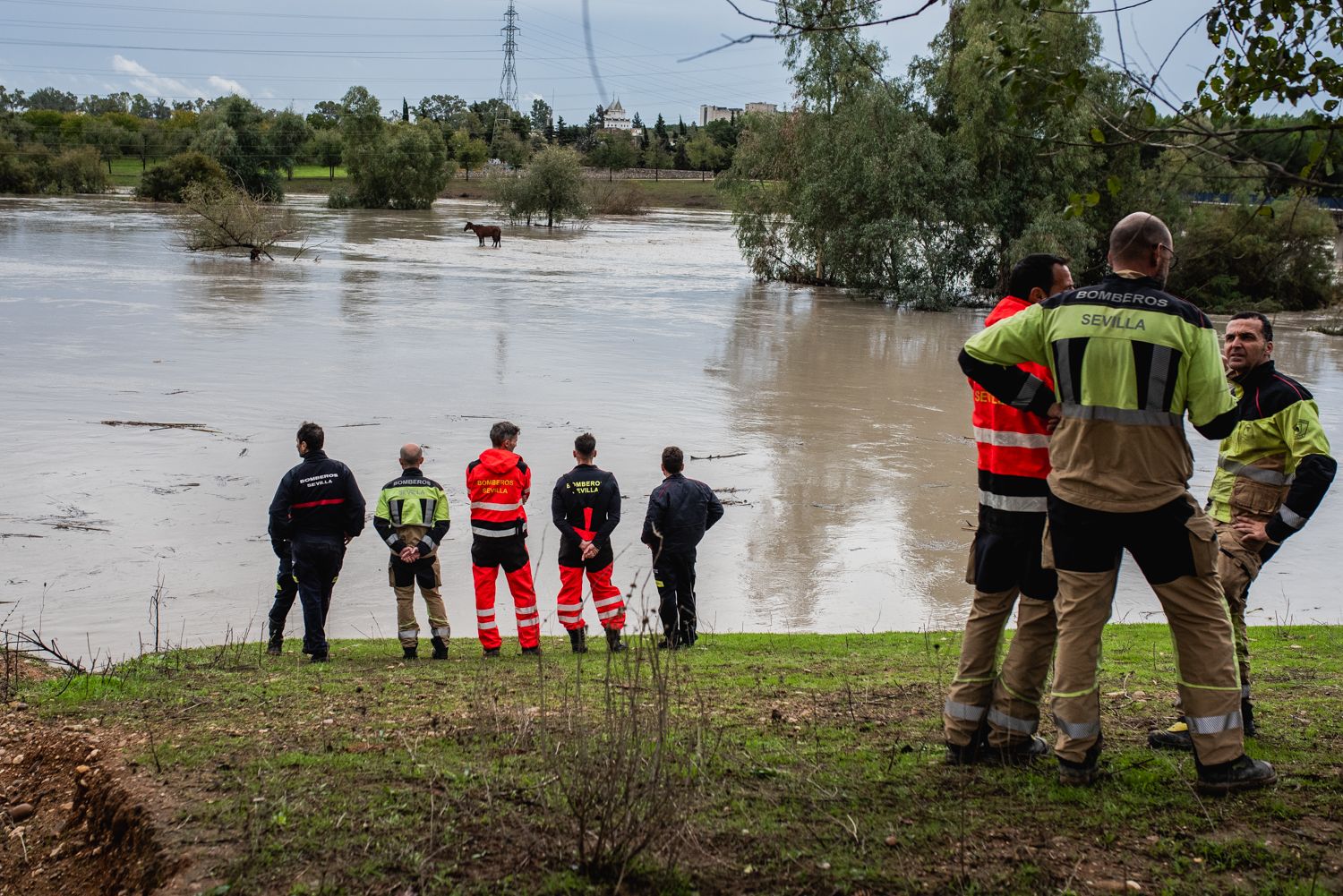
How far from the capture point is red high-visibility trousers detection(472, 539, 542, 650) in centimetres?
941

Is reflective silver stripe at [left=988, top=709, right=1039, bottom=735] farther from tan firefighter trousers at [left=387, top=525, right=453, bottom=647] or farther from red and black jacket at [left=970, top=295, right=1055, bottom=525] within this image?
tan firefighter trousers at [left=387, top=525, right=453, bottom=647]

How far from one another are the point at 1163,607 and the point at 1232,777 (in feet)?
2.29

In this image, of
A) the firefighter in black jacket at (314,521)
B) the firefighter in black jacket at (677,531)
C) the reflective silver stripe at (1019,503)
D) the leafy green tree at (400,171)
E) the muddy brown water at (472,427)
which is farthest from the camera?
the leafy green tree at (400,171)

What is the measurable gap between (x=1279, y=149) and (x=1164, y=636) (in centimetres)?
432

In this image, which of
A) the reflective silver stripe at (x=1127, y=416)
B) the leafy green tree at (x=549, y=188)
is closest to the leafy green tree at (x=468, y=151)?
the leafy green tree at (x=549, y=188)

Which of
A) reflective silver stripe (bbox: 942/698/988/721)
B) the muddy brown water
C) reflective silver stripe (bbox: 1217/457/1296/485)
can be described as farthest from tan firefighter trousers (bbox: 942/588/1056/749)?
Result: the muddy brown water

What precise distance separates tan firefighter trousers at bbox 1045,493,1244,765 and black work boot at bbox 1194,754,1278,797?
0.13 feet

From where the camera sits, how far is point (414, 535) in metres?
9.39

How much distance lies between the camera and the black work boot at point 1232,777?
4543mm

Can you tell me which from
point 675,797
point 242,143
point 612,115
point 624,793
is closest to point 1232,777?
point 675,797

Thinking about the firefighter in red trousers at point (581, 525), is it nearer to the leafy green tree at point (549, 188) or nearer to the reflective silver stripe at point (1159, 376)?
the reflective silver stripe at point (1159, 376)

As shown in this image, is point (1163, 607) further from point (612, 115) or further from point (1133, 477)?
point (612, 115)

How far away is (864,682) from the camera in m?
7.12

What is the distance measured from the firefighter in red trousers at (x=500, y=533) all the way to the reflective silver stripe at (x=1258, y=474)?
206 inches
